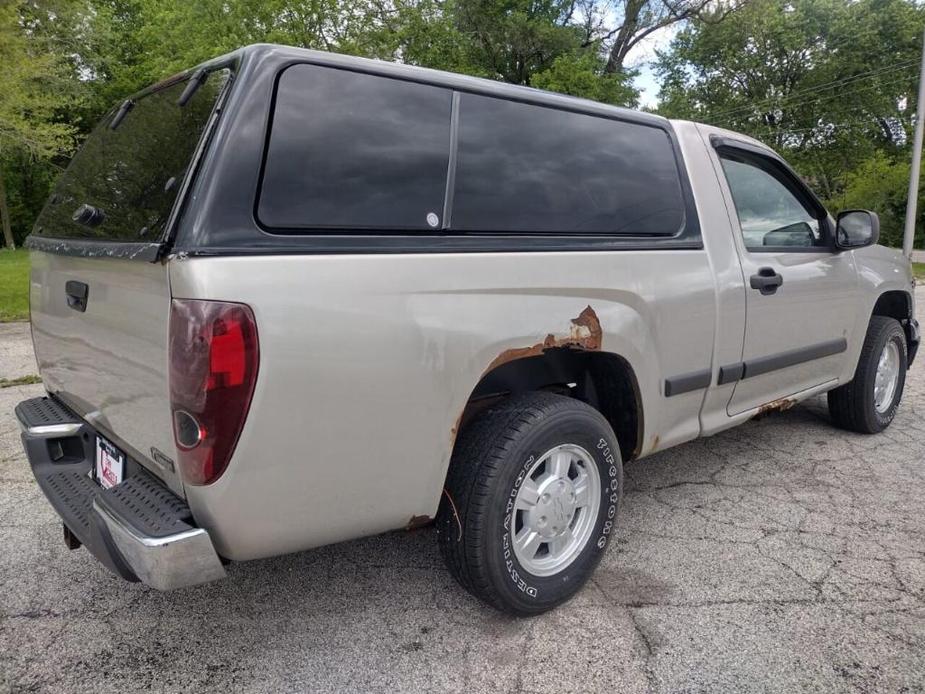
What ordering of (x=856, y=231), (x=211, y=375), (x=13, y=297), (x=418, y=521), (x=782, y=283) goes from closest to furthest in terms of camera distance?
(x=211, y=375)
(x=418, y=521)
(x=782, y=283)
(x=856, y=231)
(x=13, y=297)

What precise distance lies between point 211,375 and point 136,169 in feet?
3.27

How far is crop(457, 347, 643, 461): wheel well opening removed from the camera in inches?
97.3

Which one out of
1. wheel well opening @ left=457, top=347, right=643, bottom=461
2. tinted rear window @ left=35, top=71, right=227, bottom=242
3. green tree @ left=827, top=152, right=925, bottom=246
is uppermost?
green tree @ left=827, top=152, right=925, bottom=246

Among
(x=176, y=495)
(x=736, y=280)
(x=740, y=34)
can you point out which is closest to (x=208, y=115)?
(x=176, y=495)

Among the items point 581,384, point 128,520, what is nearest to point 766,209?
point 581,384

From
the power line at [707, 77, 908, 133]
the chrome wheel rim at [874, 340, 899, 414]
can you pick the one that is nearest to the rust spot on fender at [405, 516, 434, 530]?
the chrome wheel rim at [874, 340, 899, 414]

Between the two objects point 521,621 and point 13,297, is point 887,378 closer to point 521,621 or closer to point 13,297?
point 521,621

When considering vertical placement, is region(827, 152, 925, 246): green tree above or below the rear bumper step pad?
above

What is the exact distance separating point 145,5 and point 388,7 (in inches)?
424

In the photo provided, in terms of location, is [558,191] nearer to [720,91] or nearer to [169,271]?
[169,271]

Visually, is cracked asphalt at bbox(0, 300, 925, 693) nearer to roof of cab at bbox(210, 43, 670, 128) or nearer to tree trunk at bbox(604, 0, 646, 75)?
roof of cab at bbox(210, 43, 670, 128)

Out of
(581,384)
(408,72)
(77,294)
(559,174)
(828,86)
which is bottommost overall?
(581,384)

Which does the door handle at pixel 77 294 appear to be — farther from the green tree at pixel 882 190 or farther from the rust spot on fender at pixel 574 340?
the green tree at pixel 882 190

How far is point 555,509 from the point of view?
7.99ft
